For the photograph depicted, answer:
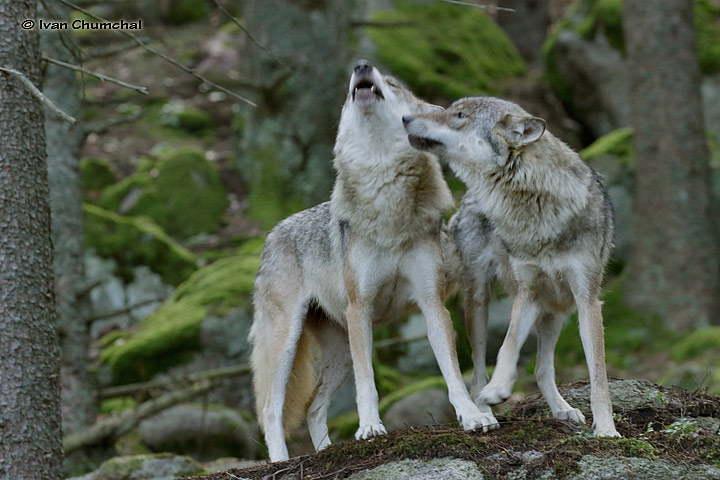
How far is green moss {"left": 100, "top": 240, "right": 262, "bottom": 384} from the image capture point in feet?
31.9

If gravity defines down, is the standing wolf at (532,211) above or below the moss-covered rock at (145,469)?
above

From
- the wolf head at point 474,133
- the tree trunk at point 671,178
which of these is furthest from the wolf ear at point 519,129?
the tree trunk at point 671,178

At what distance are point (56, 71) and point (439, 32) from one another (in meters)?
8.88

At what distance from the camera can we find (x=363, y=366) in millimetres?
5465

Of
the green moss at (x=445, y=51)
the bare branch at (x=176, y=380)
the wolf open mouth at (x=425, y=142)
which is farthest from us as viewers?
the green moss at (x=445, y=51)

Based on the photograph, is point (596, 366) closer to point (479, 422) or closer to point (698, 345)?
point (479, 422)

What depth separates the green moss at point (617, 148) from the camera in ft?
40.5

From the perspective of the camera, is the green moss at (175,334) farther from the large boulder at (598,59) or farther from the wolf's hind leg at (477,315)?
the large boulder at (598,59)

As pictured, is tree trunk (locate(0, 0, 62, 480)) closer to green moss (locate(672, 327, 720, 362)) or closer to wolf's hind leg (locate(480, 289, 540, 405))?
wolf's hind leg (locate(480, 289, 540, 405))

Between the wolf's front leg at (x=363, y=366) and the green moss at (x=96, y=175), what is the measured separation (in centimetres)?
1029

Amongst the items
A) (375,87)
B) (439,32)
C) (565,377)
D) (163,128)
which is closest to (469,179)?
(375,87)

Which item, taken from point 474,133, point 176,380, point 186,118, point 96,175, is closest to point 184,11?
point 186,118

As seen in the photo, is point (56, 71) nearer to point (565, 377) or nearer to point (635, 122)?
point (565, 377)

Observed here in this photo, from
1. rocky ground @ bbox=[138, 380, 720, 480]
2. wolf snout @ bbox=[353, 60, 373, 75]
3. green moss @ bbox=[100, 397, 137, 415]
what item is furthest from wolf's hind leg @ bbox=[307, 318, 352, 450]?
green moss @ bbox=[100, 397, 137, 415]
